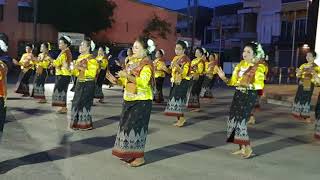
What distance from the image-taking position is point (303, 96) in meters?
14.1

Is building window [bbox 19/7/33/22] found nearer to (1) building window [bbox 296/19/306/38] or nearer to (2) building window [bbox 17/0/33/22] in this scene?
(2) building window [bbox 17/0/33/22]

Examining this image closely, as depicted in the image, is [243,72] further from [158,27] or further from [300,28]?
[300,28]

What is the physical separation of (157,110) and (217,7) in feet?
183

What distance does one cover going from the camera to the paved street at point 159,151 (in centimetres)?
746

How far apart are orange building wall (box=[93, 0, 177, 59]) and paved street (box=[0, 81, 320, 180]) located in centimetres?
3133

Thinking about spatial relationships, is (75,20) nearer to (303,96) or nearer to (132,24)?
(132,24)

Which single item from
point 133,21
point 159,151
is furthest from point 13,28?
point 159,151

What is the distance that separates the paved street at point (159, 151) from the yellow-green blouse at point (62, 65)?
1008 mm

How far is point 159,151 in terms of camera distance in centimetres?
904

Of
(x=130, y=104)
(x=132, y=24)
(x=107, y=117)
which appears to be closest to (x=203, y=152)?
(x=130, y=104)

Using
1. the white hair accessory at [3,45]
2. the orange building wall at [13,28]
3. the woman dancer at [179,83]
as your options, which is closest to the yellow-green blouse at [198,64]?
the woman dancer at [179,83]

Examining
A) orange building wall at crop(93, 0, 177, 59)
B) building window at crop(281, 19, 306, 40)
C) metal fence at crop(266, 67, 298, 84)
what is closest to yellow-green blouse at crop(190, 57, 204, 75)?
metal fence at crop(266, 67, 298, 84)

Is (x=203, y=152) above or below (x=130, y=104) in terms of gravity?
below

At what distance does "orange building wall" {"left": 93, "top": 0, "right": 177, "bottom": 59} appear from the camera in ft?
147
